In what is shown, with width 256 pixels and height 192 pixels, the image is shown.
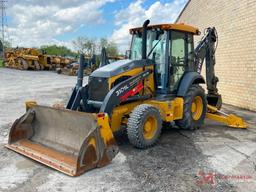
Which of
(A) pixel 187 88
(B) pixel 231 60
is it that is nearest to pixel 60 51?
(B) pixel 231 60

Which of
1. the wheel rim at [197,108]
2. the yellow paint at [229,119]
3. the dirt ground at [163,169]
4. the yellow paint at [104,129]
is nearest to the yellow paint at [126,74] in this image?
the yellow paint at [104,129]

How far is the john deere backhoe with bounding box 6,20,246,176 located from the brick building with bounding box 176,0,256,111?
3.54m

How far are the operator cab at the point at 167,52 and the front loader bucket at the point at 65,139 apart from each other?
211cm

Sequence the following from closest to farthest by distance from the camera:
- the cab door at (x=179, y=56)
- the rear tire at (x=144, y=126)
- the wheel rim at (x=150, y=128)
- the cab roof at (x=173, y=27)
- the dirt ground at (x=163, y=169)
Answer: the dirt ground at (x=163, y=169) → the rear tire at (x=144, y=126) → the wheel rim at (x=150, y=128) → the cab roof at (x=173, y=27) → the cab door at (x=179, y=56)

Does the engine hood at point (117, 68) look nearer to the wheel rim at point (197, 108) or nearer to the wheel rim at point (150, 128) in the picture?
the wheel rim at point (150, 128)

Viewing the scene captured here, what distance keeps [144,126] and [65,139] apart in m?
1.41

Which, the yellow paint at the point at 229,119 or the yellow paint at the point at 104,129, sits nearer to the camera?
the yellow paint at the point at 104,129

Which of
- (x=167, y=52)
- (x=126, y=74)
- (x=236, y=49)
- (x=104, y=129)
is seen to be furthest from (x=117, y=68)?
(x=236, y=49)

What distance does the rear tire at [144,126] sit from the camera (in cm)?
533

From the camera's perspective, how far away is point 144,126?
556 cm

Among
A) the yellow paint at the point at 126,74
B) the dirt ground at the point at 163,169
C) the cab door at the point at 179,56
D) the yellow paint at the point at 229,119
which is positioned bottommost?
the dirt ground at the point at 163,169

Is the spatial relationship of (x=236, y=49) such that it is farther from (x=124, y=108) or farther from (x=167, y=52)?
(x=124, y=108)

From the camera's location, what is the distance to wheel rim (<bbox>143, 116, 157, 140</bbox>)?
221 inches

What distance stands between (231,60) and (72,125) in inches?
322
